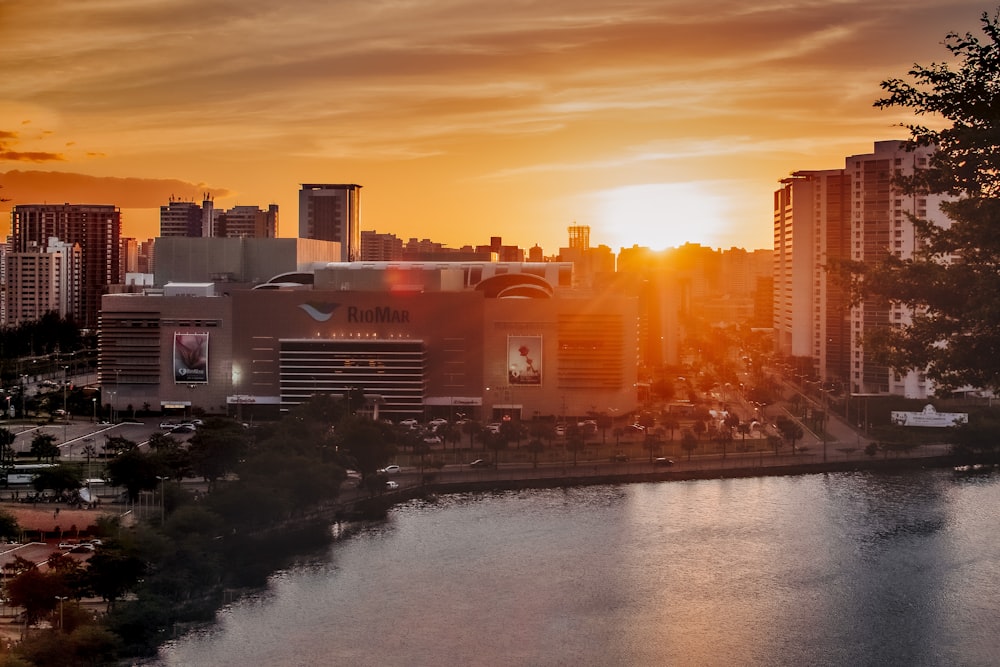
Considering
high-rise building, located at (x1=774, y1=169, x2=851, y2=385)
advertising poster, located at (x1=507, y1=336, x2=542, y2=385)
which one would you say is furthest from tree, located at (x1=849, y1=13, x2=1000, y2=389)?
Answer: high-rise building, located at (x1=774, y1=169, x2=851, y2=385)

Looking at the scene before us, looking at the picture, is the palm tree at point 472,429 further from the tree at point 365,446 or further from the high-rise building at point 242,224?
the high-rise building at point 242,224

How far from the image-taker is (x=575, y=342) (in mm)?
14570

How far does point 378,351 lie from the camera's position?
14.5m

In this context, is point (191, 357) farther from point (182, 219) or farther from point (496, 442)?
point (182, 219)

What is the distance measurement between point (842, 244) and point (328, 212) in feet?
47.4

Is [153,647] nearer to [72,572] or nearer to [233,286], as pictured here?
[72,572]

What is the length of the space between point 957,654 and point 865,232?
11.8m

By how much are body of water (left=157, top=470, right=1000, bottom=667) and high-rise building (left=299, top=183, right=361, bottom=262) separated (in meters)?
18.8

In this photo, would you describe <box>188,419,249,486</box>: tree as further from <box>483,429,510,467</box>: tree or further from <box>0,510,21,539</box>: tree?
<box>483,429,510,467</box>: tree

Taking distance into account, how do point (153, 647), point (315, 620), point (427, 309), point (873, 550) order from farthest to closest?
point (427, 309) < point (873, 550) < point (315, 620) < point (153, 647)

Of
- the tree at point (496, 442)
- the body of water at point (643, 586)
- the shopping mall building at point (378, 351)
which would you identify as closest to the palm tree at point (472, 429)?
the tree at point (496, 442)

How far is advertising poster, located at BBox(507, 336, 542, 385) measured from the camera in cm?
1463

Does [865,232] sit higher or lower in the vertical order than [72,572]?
higher

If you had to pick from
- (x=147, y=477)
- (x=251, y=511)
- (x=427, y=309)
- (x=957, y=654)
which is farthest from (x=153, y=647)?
(x=427, y=309)
